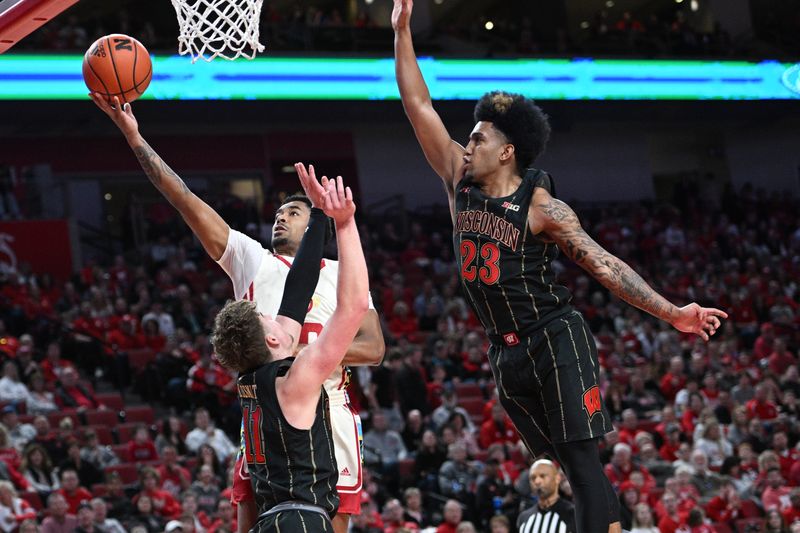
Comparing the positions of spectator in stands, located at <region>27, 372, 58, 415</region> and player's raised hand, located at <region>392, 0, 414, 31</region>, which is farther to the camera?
spectator in stands, located at <region>27, 372, 58, 415</region>

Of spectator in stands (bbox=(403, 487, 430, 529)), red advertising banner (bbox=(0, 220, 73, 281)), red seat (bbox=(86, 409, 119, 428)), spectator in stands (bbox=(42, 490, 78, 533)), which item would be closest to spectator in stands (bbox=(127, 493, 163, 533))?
spectator in stands (bbox=(42, 490, 78, 533))

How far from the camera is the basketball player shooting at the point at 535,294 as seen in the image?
16.2 ft

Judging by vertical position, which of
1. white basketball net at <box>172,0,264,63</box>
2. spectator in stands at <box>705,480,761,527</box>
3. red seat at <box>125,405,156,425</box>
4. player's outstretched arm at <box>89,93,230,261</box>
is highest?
white basketball net at <box>172,0,264,63</box>

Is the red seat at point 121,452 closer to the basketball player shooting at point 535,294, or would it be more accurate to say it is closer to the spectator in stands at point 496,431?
the spectator in stands at point 496,431

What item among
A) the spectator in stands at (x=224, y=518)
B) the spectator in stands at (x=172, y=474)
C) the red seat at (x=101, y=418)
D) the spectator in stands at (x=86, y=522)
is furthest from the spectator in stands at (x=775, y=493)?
the red seat at (x=101, y=418)

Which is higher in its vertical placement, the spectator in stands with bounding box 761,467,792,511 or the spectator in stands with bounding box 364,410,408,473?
the spectator in stands with bounding box 364,410,408,473

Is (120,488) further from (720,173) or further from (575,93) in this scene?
(720,173)

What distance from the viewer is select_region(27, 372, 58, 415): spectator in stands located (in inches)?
562

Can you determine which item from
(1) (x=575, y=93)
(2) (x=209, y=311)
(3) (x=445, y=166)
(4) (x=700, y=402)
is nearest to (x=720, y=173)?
(1) (x=575, y=93)

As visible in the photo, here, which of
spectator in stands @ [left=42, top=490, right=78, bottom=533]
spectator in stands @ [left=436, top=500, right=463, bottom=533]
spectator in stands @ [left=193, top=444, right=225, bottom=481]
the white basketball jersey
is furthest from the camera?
spectator in stands @ [left=193, top=444, right=225, bottom=481]

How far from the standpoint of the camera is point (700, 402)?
16.5 m

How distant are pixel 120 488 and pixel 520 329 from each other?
8.20m

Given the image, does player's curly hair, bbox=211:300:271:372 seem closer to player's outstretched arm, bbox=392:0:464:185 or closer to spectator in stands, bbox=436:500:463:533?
player's outstretched arm, bbox=392:0:464:185

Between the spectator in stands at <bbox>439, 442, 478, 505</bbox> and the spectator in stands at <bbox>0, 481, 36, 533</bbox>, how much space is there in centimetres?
466
